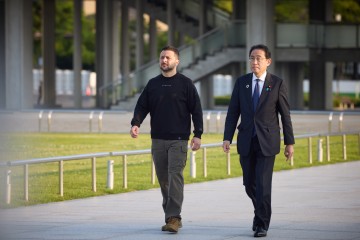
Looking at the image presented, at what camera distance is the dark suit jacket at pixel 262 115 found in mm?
12945

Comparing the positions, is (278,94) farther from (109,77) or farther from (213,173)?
(109,77)

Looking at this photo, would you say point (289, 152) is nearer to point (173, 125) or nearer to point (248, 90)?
point (248, 90)

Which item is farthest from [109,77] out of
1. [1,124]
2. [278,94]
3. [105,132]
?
[1,124]

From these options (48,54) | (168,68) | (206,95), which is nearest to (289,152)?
(168,68)

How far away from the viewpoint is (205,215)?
51.1 feet

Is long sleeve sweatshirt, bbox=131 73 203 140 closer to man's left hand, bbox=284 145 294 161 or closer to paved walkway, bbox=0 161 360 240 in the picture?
man's left hand, bbox=284 145 294 161

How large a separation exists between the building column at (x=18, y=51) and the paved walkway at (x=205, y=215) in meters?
41.3

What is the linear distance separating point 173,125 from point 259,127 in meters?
1.06

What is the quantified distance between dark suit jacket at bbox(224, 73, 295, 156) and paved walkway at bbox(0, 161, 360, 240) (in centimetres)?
101

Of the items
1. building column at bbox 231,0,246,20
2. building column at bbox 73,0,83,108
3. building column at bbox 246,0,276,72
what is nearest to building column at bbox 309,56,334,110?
building column at bbox 231,0,246,20

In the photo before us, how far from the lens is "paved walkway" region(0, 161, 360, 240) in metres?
13.3

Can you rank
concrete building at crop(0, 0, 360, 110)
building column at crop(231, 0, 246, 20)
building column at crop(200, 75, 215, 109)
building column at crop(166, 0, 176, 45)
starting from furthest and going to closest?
building column at crop(200, 75, 215, 109) → building column at crop(166, 0, 176, 45) → building column at crop(231, 0, 246, 20) → concrete building at crop(0, 0, 360, 110)

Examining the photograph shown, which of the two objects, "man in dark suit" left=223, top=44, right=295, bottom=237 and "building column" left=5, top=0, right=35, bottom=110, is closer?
"man in dark suit" left=223, top=44, right=295, bottom=237

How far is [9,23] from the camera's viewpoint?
6219 cm
